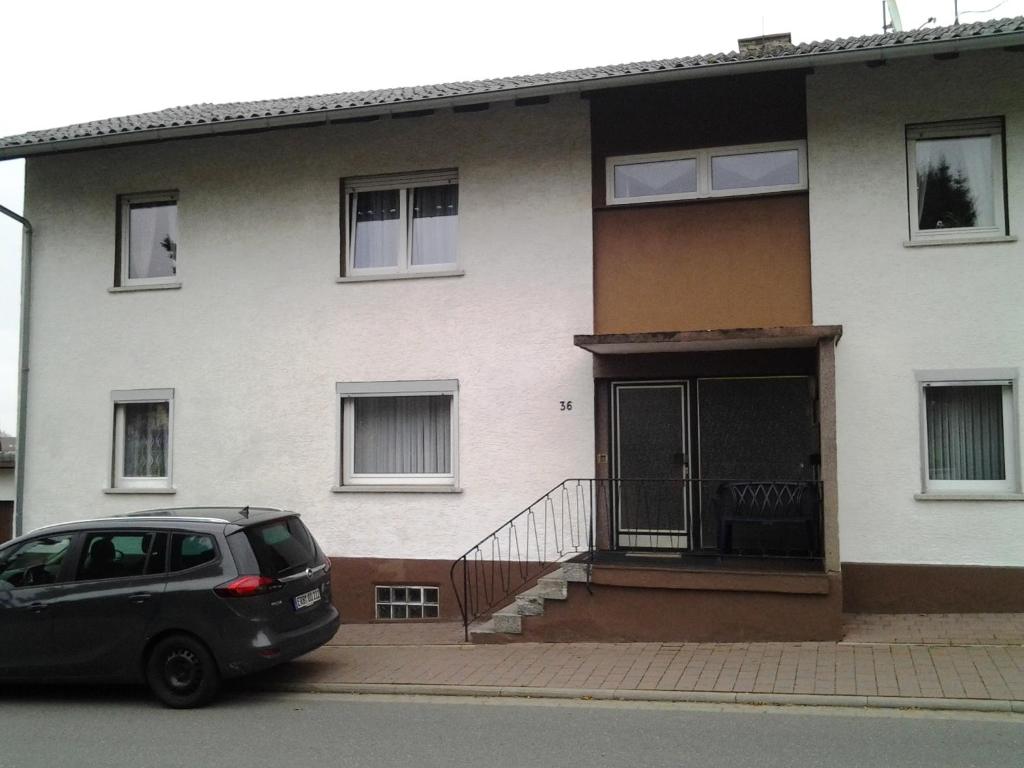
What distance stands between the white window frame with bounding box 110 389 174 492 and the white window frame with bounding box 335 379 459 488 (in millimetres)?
2395

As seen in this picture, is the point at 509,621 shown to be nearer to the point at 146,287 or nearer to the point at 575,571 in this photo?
the point at 575,571

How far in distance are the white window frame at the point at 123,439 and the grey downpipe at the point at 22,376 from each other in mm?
1319

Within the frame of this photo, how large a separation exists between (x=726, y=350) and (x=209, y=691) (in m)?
6.28

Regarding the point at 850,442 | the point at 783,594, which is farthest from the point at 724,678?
the point at 850,442

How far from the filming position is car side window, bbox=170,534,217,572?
790 centimetres

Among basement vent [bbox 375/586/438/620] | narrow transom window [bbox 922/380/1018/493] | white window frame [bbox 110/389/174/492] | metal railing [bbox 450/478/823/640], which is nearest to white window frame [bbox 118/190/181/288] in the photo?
white window frame [bbox 110/389/174/492]

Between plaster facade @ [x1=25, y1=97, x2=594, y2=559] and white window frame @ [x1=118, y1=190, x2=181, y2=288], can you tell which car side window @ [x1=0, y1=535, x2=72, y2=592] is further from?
white window frame @ [x1=118, y1=190, x2=181, y2=288]

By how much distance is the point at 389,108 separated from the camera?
35.6 ft

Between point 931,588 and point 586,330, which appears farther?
point 586,330

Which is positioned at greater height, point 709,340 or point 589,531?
point 709,340

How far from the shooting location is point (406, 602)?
1138 centimetres

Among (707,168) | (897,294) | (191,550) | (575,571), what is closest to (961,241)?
(897,294)

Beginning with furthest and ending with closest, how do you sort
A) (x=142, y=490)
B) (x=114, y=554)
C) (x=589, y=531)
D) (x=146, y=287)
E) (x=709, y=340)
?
(x=146, y=287) < (x=142, y=490) < (x=589, y=531) < (x=709, y=340) < (x=114, y=554)

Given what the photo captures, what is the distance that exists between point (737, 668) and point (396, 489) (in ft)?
15.7
